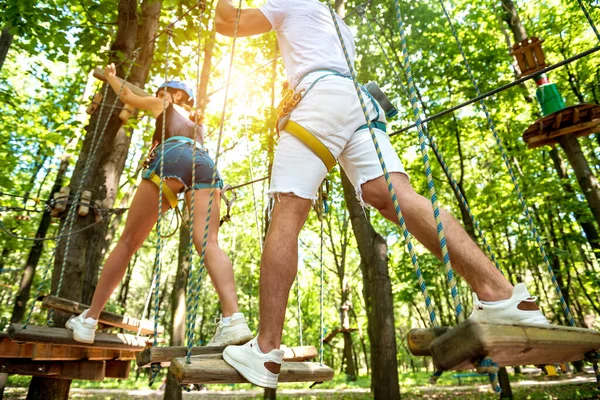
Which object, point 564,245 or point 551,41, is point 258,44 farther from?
point 564,245

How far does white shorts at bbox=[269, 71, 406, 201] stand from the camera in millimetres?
1761

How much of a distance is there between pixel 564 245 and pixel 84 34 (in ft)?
49.9

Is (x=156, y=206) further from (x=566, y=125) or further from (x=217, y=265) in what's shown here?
(x=566, y=125)

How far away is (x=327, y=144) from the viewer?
1.80 meters

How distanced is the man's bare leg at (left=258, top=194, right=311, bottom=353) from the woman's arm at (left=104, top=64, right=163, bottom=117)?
6.11 feet

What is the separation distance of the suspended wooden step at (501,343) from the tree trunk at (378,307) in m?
4.12

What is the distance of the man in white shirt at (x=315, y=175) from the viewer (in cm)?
143

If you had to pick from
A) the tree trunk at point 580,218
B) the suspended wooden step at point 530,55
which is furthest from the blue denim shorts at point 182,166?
the tree trunk at point 580,218

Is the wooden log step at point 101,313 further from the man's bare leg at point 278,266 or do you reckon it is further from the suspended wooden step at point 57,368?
the man's bare leg at point 278,266

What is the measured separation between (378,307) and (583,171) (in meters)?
3.86

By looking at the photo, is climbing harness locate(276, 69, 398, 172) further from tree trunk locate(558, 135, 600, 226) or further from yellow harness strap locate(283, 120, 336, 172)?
tree trunk locate(558, 135, 600, 226)

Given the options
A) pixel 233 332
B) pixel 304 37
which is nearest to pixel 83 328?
pixel 233 332

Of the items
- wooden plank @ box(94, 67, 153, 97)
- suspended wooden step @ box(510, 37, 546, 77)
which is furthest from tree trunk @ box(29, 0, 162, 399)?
suspended wooden step @ box(510, 37, 546, 77)

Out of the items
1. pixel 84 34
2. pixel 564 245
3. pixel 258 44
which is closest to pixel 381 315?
pixel 84 34
